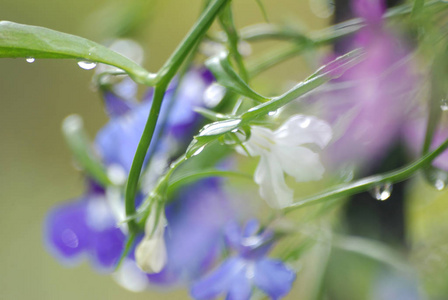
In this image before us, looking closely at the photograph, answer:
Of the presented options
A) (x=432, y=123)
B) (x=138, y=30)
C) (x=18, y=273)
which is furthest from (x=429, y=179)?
(x=18, y=273)

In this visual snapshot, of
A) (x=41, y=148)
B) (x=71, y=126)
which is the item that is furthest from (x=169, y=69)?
(x=41, y=148)

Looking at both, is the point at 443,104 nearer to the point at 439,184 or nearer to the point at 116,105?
the point at 439,184

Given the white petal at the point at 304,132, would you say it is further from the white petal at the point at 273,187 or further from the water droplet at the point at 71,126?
the water droplet at the point at 71,126

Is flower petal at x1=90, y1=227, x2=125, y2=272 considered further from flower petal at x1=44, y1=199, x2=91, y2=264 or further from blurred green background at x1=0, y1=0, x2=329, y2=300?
blurred green background at x1=0, y1=0, x2=329, y2=300

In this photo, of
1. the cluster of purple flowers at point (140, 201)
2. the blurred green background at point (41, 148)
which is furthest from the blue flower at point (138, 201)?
the blurred green background at point (41, 148)

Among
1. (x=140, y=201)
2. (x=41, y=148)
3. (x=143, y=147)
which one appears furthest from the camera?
(x=41, y=148)

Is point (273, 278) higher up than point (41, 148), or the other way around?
point (273, 278)

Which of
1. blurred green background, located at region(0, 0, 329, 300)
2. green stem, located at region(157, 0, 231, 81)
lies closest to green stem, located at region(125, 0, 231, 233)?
green stem, located at region(157, 0, 231, 81)
